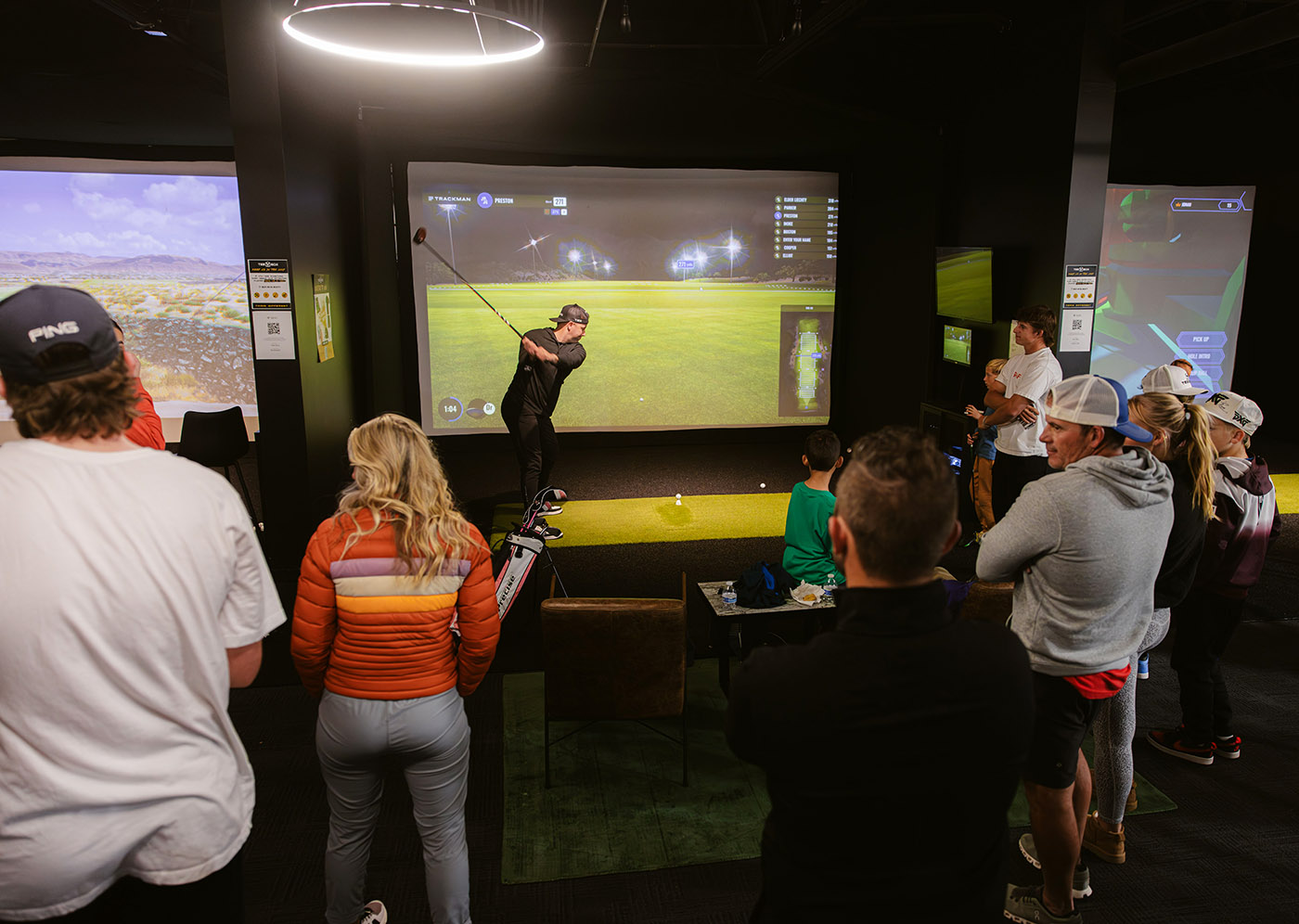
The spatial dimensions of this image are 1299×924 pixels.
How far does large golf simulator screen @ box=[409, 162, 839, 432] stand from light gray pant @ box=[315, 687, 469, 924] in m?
5.98

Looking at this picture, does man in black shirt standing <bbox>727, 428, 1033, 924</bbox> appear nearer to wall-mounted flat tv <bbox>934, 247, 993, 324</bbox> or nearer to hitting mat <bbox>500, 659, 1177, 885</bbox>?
hitting mat <bbox>500, 659, 1177, 885</bbox>

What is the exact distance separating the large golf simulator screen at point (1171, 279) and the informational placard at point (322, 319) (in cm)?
762

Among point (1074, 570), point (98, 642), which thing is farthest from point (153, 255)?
point (1074, 570)

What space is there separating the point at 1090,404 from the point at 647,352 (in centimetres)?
625

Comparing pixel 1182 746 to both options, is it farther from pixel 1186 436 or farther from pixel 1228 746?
pixel 1186 436


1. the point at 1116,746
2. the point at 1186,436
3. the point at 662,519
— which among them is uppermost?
the point at 1186,436

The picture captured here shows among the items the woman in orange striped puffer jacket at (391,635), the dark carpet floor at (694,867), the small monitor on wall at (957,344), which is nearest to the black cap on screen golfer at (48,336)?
the woman in orange striped puffer jacket at (391,635)

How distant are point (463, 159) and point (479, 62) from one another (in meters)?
3.89

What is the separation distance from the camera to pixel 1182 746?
3330 millimetres

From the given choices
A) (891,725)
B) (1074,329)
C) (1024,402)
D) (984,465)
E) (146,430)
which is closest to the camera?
(891,725)

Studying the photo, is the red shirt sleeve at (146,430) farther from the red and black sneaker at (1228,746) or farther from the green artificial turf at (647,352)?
the red and black sneaker at (1228,746)

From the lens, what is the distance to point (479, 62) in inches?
146

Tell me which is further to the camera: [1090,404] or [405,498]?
[1090,404]

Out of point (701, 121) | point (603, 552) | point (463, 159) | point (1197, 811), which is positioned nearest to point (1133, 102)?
point (701, 121)
